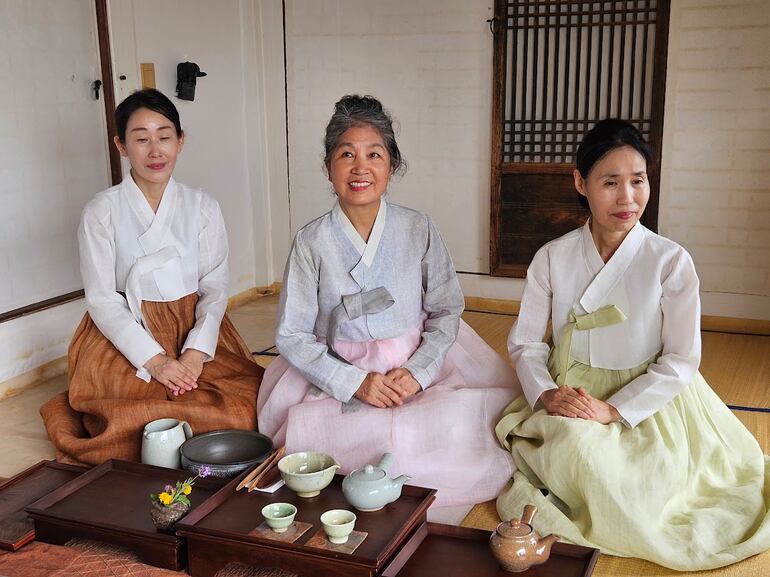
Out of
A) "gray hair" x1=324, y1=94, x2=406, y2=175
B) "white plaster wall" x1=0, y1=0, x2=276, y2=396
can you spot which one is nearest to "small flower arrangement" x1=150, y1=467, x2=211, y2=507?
"gray hair" x1=324, y1=94, x2=406, y2=175

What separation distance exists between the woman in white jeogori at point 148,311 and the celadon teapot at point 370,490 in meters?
0.89

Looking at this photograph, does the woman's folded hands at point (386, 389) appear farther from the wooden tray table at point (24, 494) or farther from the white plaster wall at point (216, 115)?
the white plaster wall at point (216, 115)

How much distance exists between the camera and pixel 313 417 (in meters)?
2.67

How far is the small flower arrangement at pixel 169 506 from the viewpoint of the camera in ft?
6.75

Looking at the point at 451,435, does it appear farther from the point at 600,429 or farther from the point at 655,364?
the point at 655,364

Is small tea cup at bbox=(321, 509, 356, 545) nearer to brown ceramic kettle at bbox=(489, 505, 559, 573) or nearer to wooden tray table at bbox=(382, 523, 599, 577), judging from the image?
wooden tray table at bbox=(382, 523, 599, 577)

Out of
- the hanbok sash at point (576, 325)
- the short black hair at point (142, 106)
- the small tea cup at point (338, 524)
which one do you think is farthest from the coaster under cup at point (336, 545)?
the short black hair at point (142, 106)

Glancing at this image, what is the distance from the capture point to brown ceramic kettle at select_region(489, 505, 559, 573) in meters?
1.88

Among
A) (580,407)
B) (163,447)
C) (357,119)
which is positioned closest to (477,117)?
(357,119)

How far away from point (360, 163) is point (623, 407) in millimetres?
1045

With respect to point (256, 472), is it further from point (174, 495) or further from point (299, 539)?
point (299, 539)

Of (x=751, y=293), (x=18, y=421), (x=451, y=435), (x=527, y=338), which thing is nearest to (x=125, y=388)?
(x=18, y=421)

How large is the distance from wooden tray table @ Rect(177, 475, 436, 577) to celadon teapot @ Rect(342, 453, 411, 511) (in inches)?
0.8

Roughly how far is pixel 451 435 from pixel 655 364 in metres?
0.62
